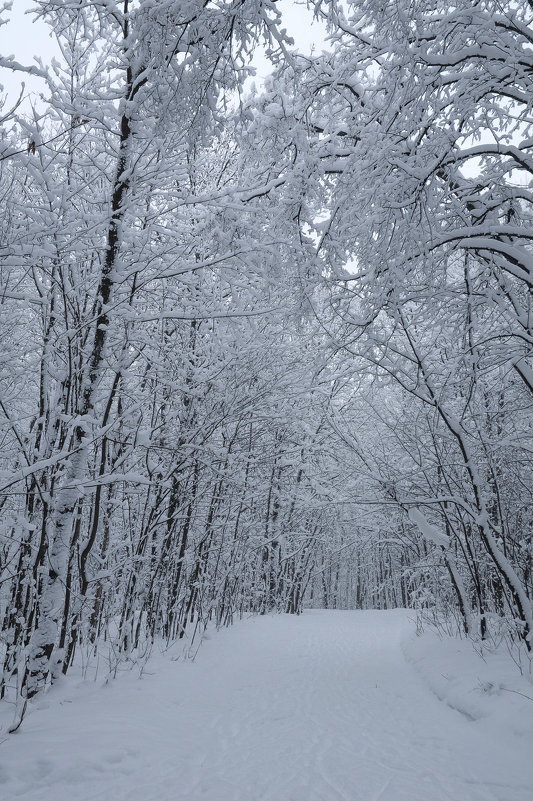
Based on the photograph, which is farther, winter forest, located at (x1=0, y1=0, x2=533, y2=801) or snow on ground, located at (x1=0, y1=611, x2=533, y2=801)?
winter forest, located at (x1=0, y1=0, x2=533, y2=801)

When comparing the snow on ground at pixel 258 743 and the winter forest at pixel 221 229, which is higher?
the winter forest at pixel 221 229

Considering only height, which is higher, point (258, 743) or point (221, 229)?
point (221, 229)

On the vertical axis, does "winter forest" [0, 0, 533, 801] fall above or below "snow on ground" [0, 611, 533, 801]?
above

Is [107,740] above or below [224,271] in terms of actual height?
below

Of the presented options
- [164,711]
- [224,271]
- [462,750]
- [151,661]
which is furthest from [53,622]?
[224,271]

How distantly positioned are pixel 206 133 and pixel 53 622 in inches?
156

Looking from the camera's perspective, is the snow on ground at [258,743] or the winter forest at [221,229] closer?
the snow on ground at [258,743]

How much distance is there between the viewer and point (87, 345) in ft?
15.1

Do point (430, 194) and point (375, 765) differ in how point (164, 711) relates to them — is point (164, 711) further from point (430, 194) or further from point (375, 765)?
point (430, 194)

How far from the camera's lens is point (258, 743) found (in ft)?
11.7

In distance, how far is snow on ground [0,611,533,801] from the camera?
2.65m

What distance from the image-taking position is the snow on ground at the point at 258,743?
2652mm

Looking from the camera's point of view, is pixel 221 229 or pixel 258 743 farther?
pixel 221 229

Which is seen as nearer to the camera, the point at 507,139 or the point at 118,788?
the point at 118,788
